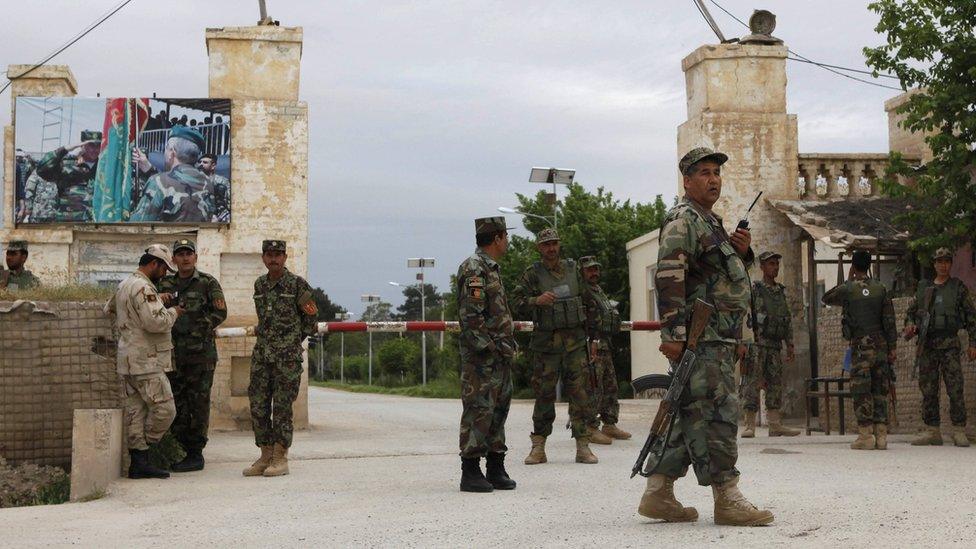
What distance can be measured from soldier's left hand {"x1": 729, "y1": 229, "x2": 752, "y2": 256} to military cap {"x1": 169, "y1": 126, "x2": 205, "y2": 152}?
10.7 metres

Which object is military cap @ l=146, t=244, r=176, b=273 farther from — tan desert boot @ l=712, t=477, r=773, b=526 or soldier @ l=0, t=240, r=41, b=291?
tan desert boot @ l=712, t=477, r=773, b=526

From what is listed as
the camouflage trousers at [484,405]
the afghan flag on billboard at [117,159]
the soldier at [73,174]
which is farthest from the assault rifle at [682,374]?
the soldier at [73,174]

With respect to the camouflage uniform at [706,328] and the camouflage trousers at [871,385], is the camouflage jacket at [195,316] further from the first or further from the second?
the camouflage trousers at [871,385]

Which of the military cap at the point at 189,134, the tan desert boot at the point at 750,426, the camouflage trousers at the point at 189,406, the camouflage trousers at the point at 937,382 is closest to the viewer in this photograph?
the camouflage trousers at the point at 189,406

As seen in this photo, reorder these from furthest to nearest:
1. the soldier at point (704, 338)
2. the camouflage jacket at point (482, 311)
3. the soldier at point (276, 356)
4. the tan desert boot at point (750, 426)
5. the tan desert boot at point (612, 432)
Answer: the tan desert boot at point (750, 426) < the tan desert boot at point (612, 432) < the soldier at point (276, 356) < the camouflage jacket at point (482, 311) < the soldier at point (704, 338)

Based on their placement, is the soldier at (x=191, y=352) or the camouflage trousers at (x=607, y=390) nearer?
the soldier at (x=191, y=352)

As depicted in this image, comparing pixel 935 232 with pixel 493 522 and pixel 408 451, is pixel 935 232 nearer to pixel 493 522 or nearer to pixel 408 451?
pixel 408 451

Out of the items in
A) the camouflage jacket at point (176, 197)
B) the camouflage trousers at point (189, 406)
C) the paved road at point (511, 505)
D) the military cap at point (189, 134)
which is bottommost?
the paved road at point (511, 505)

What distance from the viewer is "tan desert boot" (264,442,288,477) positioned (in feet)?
33.3

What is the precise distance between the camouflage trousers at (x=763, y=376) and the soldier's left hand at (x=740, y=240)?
679 centimetres

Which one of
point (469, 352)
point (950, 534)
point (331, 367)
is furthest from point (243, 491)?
point (331, 367)

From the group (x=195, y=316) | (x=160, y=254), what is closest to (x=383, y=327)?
(x=195, y=316)

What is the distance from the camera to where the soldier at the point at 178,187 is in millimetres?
16359

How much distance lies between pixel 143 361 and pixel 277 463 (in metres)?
1.38
